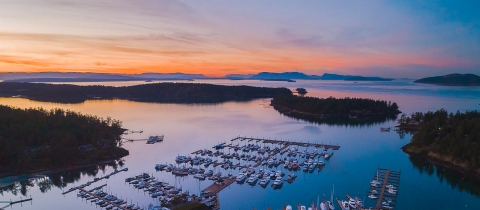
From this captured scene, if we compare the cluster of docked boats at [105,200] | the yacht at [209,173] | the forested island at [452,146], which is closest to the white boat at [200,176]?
the yacht at [209,173]

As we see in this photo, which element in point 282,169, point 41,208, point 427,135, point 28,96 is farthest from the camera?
point 28,96

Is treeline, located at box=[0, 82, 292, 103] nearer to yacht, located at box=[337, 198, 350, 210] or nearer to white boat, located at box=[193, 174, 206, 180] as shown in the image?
white boat, located at box=[193, 174, 206, 180]

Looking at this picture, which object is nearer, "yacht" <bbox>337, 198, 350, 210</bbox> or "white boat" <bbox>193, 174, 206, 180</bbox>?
"yacht" <bbox>337, 198, 350, 210</bbox>

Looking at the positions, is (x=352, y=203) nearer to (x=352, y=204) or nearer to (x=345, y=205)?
(x=352, y=204)

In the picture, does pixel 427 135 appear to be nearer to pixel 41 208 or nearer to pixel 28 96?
pixel 41 208

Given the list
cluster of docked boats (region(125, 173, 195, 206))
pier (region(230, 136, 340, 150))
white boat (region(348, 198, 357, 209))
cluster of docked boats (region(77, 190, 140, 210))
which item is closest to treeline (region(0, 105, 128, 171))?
cluster of docked boats (region(77, 190, 140, 210))

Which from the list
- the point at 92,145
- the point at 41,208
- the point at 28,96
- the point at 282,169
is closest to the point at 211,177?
the point at 282,169
